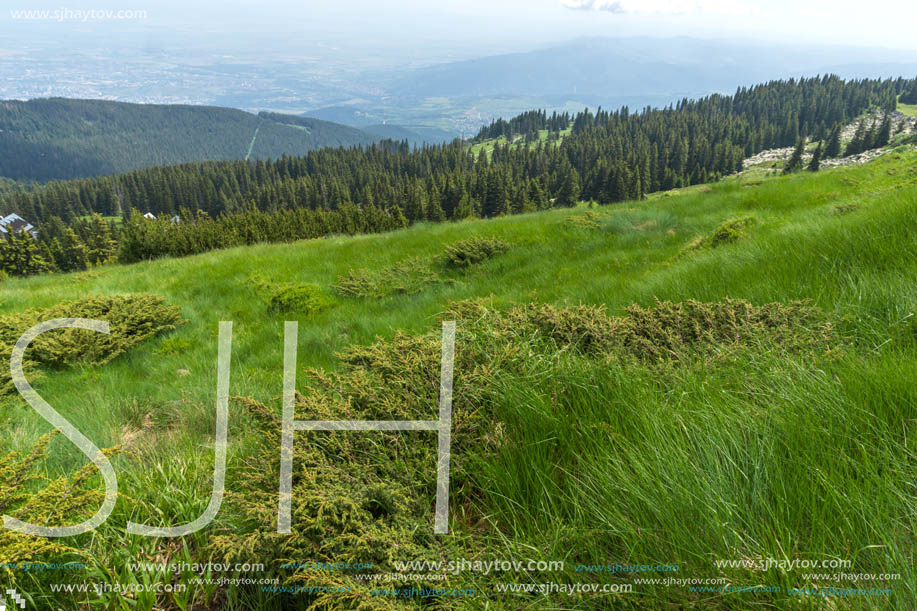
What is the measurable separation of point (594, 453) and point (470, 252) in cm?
806

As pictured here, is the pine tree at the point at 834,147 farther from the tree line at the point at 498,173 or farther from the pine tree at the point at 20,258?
the pine tree at the point at 20,258

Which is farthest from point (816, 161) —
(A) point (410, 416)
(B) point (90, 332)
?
(B) point (90, 332)

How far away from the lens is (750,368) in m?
2.63

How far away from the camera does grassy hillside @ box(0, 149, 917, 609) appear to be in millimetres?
Answer: 1500

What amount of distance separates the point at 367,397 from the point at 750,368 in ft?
8.12

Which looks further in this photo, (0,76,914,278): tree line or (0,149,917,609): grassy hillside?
(0,76,914,278): tree line

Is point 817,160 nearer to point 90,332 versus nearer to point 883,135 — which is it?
point 883,135

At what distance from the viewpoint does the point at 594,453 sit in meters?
2.13

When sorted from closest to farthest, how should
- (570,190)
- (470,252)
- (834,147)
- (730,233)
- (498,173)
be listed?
(730,233)
(470,252)
(498,173)
(570,190)
(834,147)

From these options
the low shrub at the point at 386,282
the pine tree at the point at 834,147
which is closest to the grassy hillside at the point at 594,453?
the low shrub at the point at 386,282

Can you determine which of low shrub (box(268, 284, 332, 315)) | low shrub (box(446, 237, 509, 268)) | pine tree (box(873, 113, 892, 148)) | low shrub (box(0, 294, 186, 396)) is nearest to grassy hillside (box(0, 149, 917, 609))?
low shrub (box(0, 294, 186, 396))

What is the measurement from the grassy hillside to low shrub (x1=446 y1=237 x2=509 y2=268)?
522 centimetres

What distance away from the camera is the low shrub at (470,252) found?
989 cm

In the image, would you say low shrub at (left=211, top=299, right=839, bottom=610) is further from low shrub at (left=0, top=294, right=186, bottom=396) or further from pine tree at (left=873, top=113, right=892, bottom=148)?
pine tree at (left=873, top=113, right=892, bottom=148)
